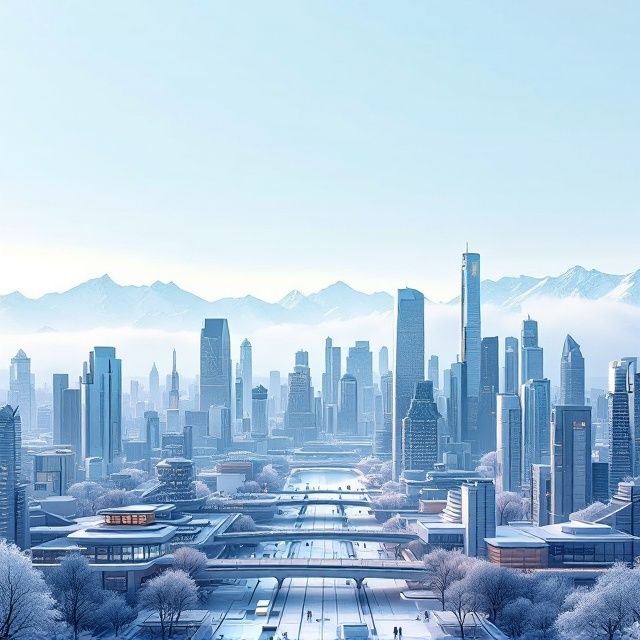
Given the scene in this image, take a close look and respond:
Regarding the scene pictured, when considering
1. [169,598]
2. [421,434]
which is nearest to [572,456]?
[421,434]

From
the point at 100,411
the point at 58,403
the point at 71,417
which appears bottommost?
the point at 71,417

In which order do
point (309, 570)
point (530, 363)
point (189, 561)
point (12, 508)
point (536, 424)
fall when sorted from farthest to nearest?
point (530, 363)
point (536, 424)
point (12, 508)
point (309, 570)
point (189, 561)

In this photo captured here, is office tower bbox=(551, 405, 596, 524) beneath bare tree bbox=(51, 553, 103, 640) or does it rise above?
above

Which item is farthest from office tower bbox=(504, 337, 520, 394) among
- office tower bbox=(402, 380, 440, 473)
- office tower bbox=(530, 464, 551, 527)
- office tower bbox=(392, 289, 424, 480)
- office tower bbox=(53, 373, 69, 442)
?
office tower bbox=(530, 464, 551, 527)

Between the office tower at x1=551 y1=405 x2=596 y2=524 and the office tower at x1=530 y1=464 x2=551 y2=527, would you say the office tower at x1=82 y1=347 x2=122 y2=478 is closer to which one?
the office tower at x1=530 y1=464 x2=551 y2=527

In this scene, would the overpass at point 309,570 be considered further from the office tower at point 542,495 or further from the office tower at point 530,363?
the office tower at point 530,363

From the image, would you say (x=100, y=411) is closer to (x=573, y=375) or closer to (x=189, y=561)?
(x=573, y=375)

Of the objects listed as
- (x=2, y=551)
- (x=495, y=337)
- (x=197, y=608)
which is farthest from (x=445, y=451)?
(x=2, y=551)
